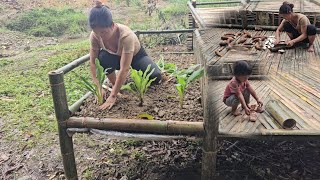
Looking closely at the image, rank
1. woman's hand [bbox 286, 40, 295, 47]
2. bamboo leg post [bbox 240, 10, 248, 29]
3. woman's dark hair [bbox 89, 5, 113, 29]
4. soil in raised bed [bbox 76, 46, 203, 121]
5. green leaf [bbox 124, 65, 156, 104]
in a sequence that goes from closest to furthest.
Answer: woman's dark hair [bbox 89, 5, 113, 29] < soil in raised bed [bbox 76, 46, 203, 121] < green leaf [bbox 124, 65, 156, 104] < woman's hand [bbox 286, 40, 295, 47] < bamboo leg post [bbox 240, 10, 248, 29]

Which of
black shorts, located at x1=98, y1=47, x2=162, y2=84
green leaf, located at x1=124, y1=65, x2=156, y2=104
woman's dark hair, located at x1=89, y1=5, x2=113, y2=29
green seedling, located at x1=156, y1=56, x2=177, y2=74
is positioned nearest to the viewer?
woman's dark hair, located at x1=89, y1=5, x2=113, y2=29

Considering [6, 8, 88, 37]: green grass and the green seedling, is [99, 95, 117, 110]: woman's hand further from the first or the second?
[6, 8, 88, 37]: green grass

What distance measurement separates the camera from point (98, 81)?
10.9 ft

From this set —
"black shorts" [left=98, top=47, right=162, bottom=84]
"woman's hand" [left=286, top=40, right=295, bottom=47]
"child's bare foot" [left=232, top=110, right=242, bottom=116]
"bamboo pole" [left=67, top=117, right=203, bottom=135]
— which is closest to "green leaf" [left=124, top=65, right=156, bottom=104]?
"black shorts" [left=98, top=47, right=162, bottom=84]

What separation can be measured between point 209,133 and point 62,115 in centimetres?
123

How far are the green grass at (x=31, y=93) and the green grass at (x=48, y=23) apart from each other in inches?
137

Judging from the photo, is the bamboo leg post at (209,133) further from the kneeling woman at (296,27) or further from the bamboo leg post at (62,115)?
the kneeling woman at (296,27)

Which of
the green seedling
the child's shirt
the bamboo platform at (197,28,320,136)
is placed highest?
the child's shirt

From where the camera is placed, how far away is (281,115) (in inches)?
108

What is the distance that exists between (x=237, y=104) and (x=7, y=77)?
16.3 feet

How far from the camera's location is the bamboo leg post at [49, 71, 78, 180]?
272cm

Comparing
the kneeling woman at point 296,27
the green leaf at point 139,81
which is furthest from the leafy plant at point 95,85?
the kneeling woman at point 296,27

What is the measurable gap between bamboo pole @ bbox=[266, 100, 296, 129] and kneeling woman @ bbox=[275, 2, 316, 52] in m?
2.22

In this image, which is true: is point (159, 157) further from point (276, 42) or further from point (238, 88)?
point (276, 42)
